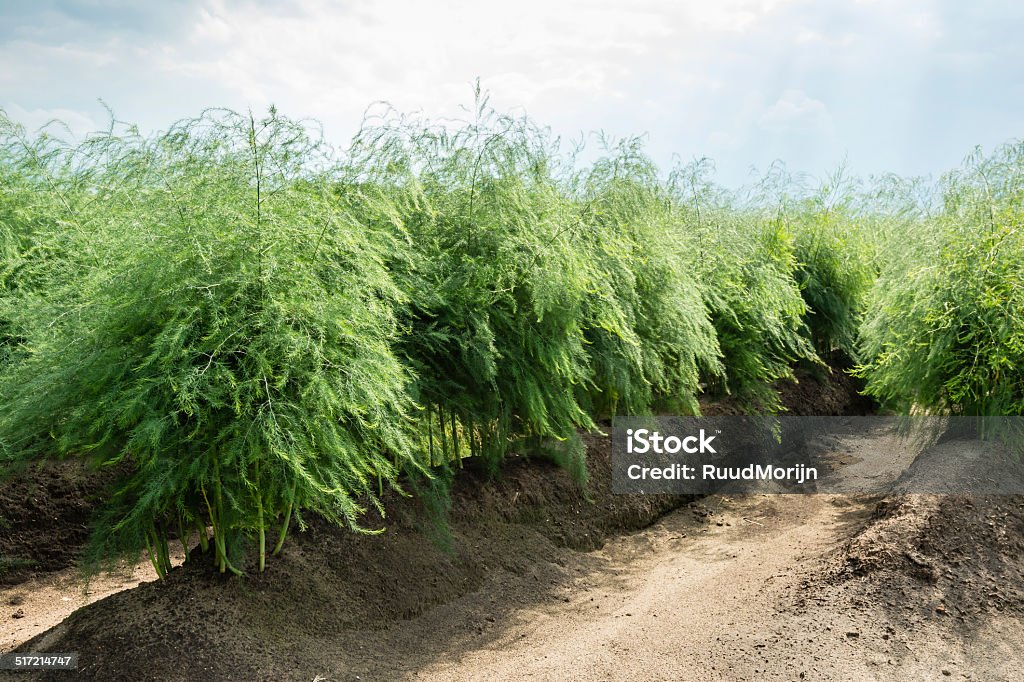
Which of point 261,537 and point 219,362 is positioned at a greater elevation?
point 219,362

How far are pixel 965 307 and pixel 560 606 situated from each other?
318 cm

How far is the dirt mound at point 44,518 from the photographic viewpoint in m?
5.91

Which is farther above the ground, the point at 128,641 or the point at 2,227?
the point at 2,227

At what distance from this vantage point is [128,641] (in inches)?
156

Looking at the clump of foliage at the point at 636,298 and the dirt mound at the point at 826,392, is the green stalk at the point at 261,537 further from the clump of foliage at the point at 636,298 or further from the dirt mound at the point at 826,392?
the dirt mound at the point at 826,392

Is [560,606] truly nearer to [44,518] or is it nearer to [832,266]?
[44,518]

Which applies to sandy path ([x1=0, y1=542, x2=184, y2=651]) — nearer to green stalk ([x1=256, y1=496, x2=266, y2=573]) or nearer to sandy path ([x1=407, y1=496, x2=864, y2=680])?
green stalk ([x1=256, y1=496, x2=266, y2=573])

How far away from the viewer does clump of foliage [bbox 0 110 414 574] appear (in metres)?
3.81

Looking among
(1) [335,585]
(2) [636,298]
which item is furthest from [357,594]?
(2) [636,298]

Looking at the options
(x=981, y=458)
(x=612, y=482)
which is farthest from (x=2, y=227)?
(x=981, y=458)

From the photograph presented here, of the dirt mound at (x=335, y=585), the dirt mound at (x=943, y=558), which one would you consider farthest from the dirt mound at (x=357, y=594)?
the dirt mound at (x=943, y=558)

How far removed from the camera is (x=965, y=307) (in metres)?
5.66

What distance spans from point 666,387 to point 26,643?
14.4 feet

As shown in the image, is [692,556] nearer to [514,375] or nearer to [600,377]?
[600,377]
